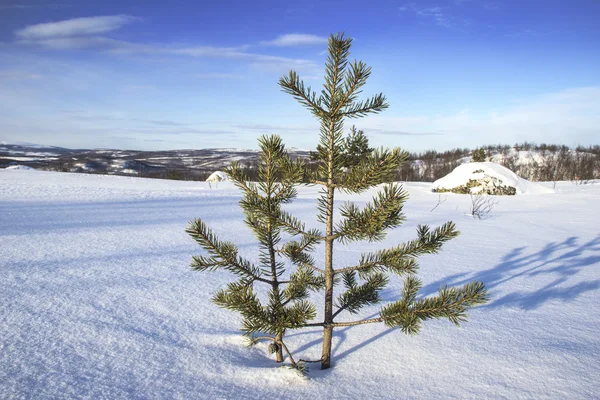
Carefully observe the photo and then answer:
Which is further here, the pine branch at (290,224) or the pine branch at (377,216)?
the pine branch at (290,224)

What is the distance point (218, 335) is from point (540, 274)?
3377mm

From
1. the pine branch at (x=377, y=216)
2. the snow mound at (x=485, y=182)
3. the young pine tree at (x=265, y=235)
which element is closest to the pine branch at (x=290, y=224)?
the young pine tree at (x=265, y=235)

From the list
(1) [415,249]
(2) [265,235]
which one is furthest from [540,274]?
(2) [265,235]

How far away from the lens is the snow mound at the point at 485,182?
1330 cm

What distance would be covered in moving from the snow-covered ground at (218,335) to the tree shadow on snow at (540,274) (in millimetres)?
22

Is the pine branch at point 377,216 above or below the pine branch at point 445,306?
above

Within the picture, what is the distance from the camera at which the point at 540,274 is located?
12.3 ft

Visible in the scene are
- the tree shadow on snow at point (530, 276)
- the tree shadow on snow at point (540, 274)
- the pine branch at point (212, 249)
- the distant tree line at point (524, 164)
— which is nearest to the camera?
the pine branch at point (212, 249)

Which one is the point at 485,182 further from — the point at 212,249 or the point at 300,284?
the point at 212,249

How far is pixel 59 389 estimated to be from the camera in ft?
4.95

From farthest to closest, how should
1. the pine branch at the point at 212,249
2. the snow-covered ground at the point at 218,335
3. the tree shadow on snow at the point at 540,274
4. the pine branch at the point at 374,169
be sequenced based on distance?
the tree shadow on snow at the point at 540,274, the pine branch at the point at 212,249, the snow-covered ground at the point at 218,335, the pine branch at the point at 374,169

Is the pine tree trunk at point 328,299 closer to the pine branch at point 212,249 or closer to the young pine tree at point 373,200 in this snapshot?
the young pine tree at point 373,200

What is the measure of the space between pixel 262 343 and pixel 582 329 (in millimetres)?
2169

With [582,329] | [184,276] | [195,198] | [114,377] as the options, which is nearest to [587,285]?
[582,329]
